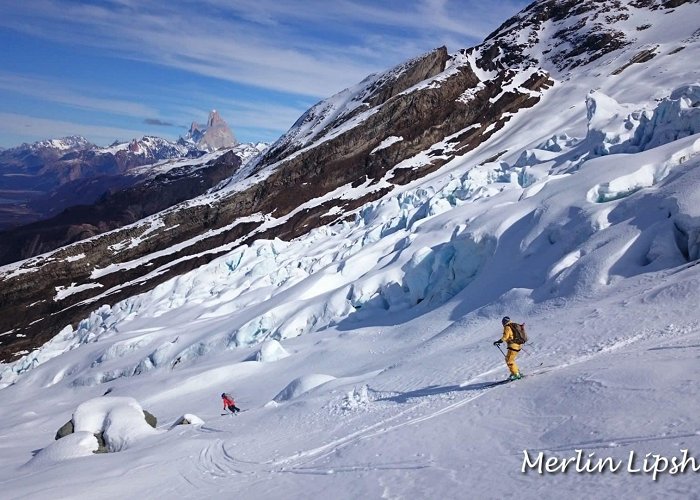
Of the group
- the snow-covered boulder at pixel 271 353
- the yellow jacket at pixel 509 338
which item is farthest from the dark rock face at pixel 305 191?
the yellow jacket at pixel 509 338

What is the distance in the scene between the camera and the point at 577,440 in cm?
760

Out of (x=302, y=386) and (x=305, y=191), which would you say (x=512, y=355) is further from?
(x=305, y=191)

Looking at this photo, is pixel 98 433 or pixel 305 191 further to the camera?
pixel 305 191

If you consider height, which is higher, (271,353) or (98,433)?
(271,353)

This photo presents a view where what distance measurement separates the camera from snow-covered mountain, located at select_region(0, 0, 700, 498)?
26.6ft

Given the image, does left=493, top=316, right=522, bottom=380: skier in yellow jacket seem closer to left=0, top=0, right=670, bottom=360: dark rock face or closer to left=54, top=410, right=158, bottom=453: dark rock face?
left=54, top=410, right=158, bottom=453: dark rock face

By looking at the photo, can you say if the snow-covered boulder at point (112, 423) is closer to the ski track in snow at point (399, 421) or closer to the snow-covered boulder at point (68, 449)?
the snow-covered boulder at point (68, 449)

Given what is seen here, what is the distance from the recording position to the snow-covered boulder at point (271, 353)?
25391 mm

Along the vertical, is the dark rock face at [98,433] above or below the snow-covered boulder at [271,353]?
below

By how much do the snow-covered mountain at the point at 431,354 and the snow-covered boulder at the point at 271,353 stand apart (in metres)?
0.15

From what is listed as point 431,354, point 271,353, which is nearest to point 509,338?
point 431,354

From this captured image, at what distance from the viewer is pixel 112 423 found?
18.1 metres

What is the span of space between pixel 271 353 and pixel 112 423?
860cm

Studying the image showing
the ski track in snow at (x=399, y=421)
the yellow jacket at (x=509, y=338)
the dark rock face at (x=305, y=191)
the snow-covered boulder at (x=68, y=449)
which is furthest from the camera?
the dark rock face at (x=305, y=191)
